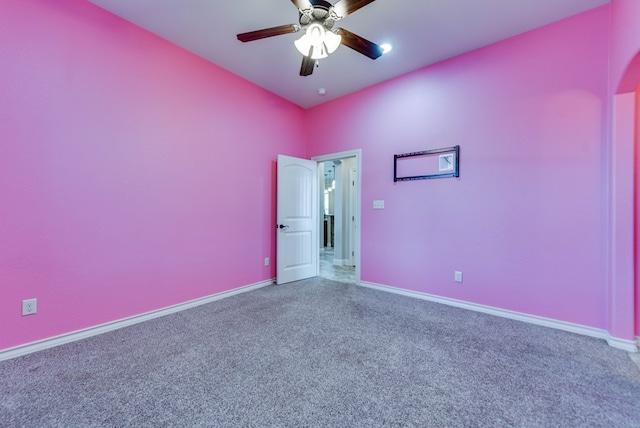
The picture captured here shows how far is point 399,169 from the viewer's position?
11.1 feet

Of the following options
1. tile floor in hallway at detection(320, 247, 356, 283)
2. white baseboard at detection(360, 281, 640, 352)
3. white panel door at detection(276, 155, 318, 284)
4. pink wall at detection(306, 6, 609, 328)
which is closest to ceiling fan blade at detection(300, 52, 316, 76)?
pink wall at detection(306, 6, 609, 328)

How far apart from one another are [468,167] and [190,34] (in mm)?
3356

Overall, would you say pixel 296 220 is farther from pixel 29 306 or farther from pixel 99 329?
pixel 29 306

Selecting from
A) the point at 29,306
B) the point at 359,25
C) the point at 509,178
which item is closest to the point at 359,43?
the point at 359,25

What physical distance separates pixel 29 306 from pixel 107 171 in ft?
4.01

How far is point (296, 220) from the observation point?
4.02m

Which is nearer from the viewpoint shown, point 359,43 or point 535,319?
point 359,43

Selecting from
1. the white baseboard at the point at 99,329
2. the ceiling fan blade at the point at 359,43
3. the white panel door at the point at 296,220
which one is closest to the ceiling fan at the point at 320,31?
the ceiling fan blade at the point at 359,43

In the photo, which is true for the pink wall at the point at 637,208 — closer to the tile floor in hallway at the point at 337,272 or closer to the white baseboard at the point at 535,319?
the white baseboard at the point at 535,319

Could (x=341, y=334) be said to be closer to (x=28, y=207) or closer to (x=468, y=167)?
(x=468, y=167)

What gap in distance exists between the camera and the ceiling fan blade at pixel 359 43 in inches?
74.1

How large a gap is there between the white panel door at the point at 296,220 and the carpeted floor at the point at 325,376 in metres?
1.38

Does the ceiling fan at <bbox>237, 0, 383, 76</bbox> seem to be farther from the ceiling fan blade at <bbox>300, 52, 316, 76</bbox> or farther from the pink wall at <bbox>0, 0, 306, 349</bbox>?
the pink wall at <bbox>0, 0, 306, 349</bbox>

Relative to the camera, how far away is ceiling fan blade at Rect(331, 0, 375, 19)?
163 cm
